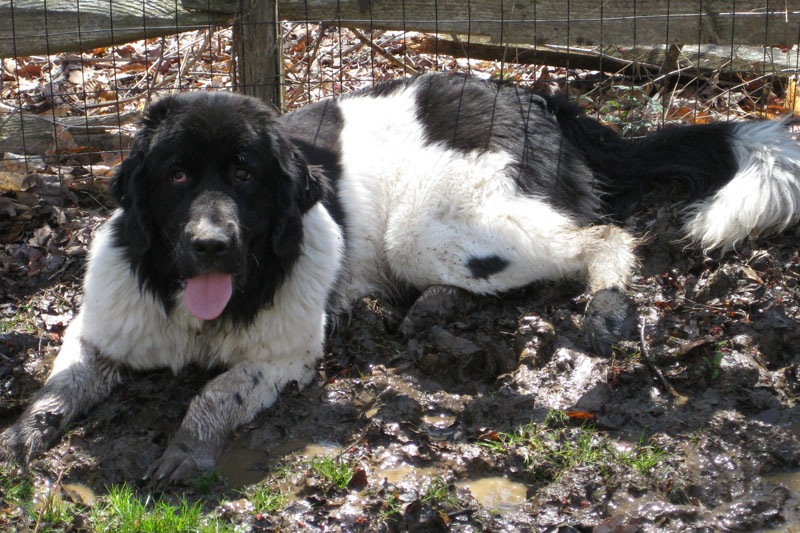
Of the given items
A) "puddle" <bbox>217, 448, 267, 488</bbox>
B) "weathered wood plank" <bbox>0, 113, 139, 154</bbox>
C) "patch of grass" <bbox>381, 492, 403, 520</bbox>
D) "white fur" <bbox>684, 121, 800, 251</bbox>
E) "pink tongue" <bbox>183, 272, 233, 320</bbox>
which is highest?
"weathered wood plank" <bbox>0, 113, 139, 154</bbox>

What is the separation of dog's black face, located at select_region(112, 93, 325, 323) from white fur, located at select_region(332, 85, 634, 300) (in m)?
0.86

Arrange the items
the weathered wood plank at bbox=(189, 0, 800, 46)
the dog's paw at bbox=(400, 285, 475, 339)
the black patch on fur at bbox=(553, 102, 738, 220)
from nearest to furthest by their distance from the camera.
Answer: the dog's paw at bbox=(400, 285, 475, 339) < the black patch on fur at bbox=(553, 102, 738, 220) < the weathered wood plank at bbox=(189, 0, 800, 46)

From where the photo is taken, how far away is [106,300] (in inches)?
144

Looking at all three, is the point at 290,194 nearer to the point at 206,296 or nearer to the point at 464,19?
the point at 206,296


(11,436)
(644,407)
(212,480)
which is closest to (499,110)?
(644,407)

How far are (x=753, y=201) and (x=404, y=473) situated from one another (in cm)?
252

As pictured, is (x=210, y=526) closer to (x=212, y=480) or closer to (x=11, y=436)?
A: (x=212, y=480)

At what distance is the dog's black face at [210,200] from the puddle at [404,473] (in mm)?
982

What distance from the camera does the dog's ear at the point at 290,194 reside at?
3539 millimetres

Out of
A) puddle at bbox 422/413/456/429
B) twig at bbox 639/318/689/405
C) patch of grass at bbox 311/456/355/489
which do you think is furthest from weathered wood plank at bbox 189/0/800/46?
patch of grass at bbox 311/456/355/489

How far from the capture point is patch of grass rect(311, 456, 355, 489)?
9.65 feet

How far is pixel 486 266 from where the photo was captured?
4.36 meters

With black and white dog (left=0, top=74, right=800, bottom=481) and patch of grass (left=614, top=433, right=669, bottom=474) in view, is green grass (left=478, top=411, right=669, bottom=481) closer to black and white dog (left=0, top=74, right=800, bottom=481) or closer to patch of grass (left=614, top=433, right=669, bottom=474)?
patch of grass (left=614, top=433, right=669, bottom=474)

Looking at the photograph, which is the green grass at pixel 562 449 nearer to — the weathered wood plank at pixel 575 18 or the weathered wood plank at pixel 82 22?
the weathered wood plank at pixel 575 18
